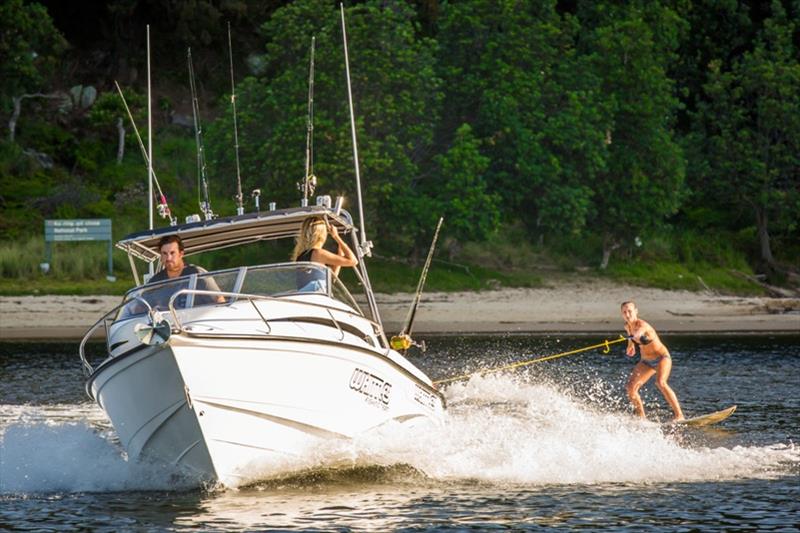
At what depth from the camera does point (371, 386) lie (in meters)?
14.3

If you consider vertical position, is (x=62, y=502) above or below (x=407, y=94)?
below

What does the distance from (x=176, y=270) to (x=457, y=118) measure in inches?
1054

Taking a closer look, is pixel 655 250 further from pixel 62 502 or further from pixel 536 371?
pixel 62 502

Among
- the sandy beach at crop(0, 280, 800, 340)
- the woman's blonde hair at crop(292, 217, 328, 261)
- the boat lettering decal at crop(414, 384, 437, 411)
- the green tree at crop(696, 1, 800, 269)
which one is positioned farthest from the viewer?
the green tree at crop(696, 1, 800, 269)

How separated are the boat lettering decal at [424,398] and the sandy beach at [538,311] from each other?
16.6m

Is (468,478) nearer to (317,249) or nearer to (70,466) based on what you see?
(317,249)

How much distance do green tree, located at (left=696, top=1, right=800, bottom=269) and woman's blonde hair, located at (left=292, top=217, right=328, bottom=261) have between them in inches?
1213

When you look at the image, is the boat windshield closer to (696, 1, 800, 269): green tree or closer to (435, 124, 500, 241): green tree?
(435, 124, 500, 241): green tree

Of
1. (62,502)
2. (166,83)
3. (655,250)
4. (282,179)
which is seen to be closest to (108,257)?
(282,179)

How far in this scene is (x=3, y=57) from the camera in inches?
1657

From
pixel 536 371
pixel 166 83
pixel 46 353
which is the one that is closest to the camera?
pixel 536 371

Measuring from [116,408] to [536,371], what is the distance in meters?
13.5

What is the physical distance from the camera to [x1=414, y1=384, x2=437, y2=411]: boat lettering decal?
15.6 metres

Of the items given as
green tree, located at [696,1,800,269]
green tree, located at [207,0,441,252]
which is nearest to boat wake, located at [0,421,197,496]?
green tree, located at [207,0,441,252]
